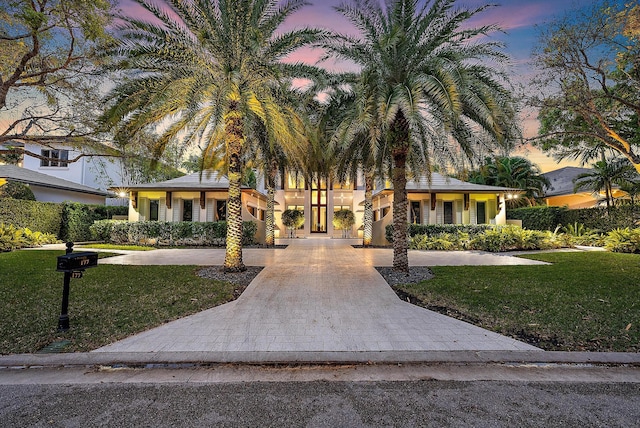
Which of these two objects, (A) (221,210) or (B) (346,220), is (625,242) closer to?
(B) (346,220)

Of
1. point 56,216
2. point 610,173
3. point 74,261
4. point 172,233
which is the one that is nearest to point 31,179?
point 56,216

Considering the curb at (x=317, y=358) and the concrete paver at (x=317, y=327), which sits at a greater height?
the concrete paver at (x=317, y=327)

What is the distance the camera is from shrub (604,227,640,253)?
11.7 metres

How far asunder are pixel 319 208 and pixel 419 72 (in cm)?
2158

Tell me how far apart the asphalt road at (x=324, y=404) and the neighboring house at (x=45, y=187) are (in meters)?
18.8

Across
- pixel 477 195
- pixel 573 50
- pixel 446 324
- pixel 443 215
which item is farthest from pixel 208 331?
pixel 477 195

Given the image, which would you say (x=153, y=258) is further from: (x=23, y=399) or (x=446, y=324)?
(x=446, y=324)

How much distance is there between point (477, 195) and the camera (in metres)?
20.5

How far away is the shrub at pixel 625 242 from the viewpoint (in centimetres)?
1172

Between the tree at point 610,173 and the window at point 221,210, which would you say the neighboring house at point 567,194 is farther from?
the window at point 221,210

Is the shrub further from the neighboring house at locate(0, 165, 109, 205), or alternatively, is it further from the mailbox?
the neighboring house at locate(0, 165, 109, 205)

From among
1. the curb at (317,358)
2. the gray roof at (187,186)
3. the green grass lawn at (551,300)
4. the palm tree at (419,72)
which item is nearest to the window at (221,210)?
the gray roof at (187,186)

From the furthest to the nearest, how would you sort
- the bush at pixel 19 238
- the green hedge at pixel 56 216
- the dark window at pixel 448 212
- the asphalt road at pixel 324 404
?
the dark window at pixel 448 212
the green hedge at pixel 56 216
the bush at pixel 19 238
the asphalt road at pixel 324 404

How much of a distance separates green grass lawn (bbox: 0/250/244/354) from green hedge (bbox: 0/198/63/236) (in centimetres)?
777
